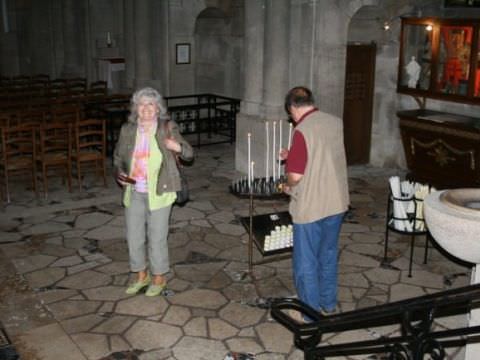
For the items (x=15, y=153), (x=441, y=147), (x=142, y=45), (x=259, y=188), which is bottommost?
(x=15, y=153)

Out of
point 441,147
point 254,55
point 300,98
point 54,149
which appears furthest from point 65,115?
point 300,98

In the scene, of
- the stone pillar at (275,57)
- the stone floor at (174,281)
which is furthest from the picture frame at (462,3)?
the stone floor at (174,281)

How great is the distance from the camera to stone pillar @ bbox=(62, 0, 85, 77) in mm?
17594

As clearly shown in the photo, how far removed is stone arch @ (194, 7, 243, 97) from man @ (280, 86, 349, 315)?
921 centimetres

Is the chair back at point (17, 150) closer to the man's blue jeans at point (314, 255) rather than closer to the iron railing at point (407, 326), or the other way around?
the man's blue jeans at point (314, 255)

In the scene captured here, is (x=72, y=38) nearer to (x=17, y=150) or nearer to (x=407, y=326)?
(x=17, y=150)

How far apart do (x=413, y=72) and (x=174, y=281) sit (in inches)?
225

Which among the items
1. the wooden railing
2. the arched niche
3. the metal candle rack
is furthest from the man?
the wooden railing

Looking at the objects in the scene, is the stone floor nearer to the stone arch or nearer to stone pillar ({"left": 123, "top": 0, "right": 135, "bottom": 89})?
the stone arch

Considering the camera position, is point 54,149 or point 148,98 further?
point 54,149

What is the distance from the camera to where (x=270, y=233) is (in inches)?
243

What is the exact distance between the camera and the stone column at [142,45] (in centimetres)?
1418

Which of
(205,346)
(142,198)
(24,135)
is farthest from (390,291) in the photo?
(24,135)

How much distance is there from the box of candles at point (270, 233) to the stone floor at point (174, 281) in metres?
0.35
